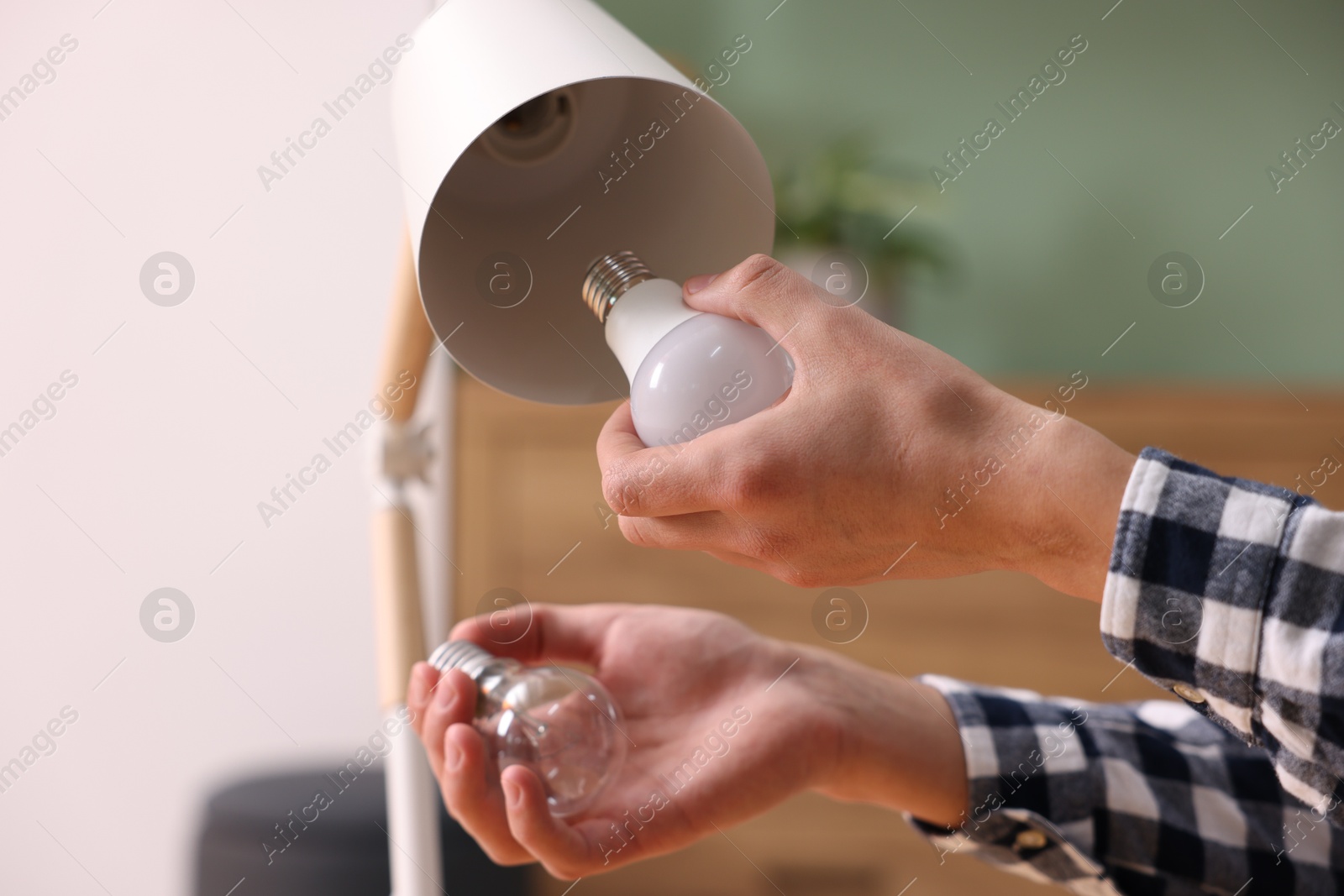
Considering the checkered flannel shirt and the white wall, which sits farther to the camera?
the white wall

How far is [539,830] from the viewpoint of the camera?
47cm

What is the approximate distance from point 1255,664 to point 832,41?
1.46 m

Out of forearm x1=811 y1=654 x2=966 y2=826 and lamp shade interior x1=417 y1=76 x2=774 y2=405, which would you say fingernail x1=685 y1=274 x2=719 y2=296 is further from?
forearm x1=811 y1=654 x2=966 y2=826

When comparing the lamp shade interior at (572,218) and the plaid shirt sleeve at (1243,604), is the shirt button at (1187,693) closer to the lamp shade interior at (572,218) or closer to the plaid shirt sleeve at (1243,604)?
the plaid shirt sleeve at (1243,604)

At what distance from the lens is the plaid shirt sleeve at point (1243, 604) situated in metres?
0.32

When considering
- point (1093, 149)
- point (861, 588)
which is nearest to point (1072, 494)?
point (861, 588)

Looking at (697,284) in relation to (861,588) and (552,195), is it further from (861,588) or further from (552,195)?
(861,588)

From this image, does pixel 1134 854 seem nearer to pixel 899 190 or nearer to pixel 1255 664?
pixel 1255 664

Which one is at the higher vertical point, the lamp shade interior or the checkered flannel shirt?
the lamp shade interior

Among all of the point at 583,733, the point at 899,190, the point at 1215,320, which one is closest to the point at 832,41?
the point at 899,190

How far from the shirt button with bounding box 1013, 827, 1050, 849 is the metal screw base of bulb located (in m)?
0.33

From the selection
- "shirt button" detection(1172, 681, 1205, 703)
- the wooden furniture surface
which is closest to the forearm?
"shirt button" detection(1172, 681, 1205, 703)

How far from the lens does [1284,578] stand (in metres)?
0.32

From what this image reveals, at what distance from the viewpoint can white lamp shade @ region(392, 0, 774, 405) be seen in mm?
385
